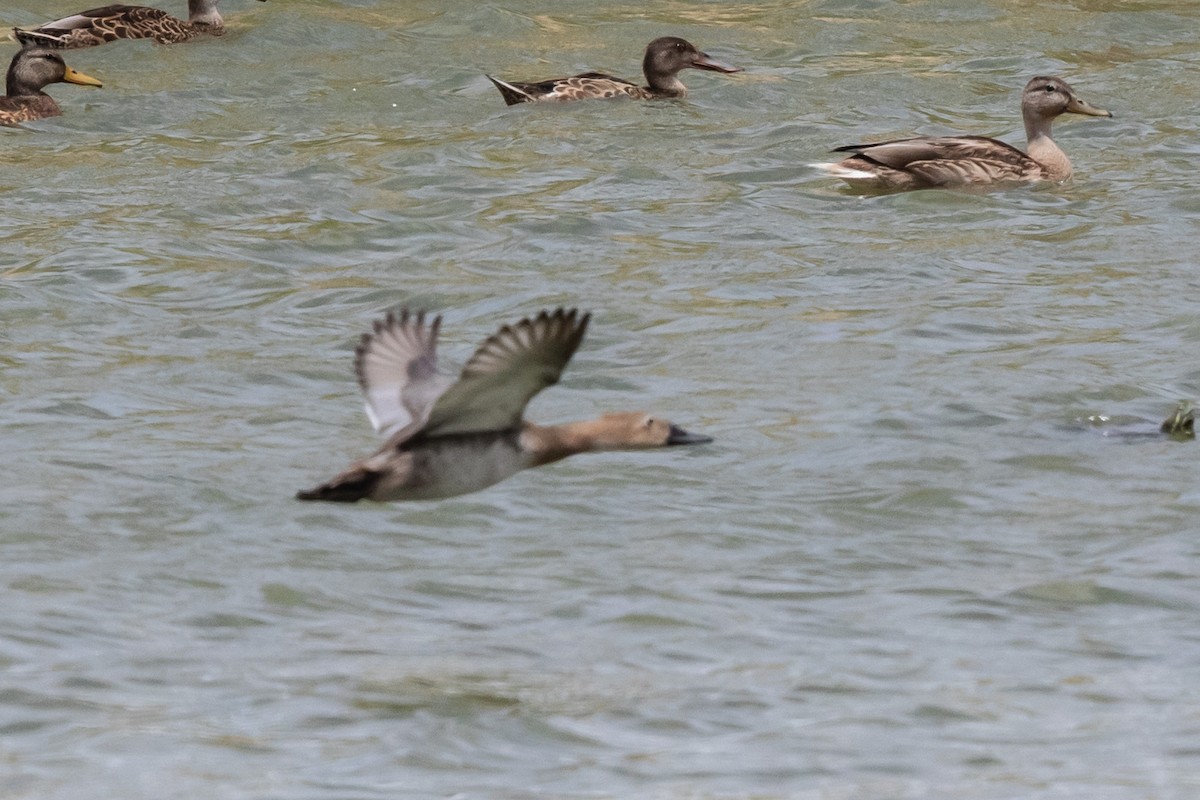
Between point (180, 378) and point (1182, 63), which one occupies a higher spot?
point (1182, 63)

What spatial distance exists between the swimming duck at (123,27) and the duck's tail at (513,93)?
362cm

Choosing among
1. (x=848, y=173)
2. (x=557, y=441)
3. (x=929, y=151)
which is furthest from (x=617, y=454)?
(x=929, y=151)

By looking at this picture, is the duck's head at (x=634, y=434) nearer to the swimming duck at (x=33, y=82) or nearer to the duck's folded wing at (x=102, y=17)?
the swimming duck at (x=33, y=82)

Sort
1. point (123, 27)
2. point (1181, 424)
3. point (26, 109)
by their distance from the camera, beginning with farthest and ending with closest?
point (123, 27), point (26, 109), point (1181, 424)

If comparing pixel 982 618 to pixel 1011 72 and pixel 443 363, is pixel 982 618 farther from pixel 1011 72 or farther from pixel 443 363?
pixel 1011 72

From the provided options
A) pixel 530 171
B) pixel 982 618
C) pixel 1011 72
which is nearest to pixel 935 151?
pixel 530 171

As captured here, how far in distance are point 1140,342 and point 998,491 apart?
2.56 meters

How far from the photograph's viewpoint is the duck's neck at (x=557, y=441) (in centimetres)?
793

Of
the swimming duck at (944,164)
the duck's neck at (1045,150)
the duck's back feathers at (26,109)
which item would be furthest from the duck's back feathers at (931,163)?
the duck's back feathers at (26,109)

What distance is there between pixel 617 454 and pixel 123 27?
34.4 ft

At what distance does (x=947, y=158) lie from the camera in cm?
1478

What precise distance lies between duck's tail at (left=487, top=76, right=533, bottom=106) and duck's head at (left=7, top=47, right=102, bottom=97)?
3.26 metres

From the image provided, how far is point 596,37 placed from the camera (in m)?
20.0

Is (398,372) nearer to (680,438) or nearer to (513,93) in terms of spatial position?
(680,438)
